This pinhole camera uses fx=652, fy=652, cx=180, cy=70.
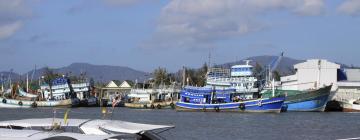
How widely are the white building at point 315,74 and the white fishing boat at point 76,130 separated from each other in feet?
269

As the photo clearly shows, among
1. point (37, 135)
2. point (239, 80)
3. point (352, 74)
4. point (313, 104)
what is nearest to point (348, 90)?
point (352, 74)

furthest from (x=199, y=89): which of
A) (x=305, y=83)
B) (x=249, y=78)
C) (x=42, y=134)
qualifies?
(x=42, y=134)

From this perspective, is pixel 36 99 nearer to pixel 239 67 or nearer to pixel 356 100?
pixel 239 67

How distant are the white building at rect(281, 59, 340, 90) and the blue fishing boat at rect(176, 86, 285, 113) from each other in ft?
57.4

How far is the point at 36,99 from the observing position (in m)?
104

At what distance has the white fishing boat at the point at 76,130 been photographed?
11.5 m

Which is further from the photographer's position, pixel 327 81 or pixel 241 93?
pixel 327 81

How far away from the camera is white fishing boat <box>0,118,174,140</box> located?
11.5 m

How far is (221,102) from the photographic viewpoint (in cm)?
7988

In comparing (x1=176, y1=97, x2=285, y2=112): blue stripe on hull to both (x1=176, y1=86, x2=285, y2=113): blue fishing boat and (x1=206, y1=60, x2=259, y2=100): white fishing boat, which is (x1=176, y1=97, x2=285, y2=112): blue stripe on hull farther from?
(x1=206, y1=60, x2=259, y2=100): white fishing boat

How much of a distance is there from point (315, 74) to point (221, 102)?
20.7 meters

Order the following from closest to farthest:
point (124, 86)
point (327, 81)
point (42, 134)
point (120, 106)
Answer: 1. point (42, 134)
2. point (327, 81)
3. point (120, 106)
4. point (124, 86)

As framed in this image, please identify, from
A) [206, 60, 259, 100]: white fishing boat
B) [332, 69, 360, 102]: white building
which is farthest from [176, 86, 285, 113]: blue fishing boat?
[332, 69, 360, 102]: white building

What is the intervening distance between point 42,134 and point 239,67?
72856mm
